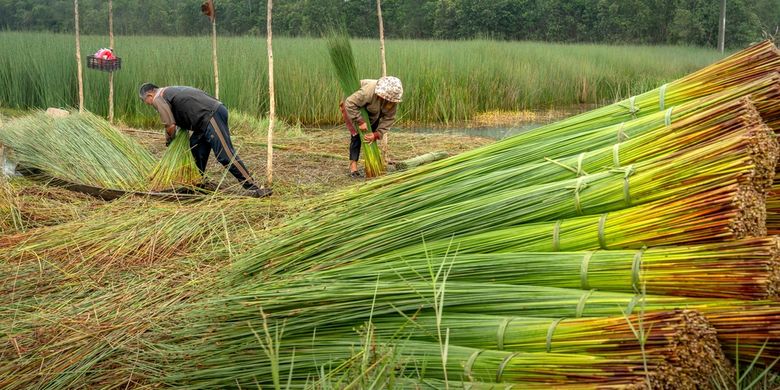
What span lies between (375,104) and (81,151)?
7.86ft

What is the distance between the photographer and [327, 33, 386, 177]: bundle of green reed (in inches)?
278

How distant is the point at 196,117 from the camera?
6.26 meters

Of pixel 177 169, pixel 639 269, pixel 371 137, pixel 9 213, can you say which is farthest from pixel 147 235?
pixel 639 269

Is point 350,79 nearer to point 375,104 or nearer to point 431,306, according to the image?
point 375,104

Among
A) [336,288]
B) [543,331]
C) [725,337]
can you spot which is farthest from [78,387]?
[725,337]

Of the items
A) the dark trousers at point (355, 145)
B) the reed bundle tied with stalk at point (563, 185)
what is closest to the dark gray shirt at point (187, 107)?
the dark trousers at point (355, 145)

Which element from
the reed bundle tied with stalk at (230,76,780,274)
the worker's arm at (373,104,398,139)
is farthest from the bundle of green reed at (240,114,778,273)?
the worker's arm at (373,104,398,139)

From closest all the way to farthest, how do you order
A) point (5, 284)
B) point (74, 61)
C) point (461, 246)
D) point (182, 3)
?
point (461, 246) → point (5, 284) → point (74, 61) → point (182, 3)

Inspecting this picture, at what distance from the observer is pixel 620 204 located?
2627 mm

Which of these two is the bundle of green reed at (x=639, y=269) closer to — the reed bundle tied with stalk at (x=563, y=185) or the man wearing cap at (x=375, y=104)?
the reed bundle tied with stalk at (x=563, y=185)

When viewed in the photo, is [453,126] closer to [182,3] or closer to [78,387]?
[78,387]

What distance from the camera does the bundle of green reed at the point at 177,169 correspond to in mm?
6125

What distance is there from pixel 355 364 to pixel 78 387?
1324mm

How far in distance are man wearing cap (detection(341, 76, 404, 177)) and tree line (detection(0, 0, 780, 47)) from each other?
22.6m
